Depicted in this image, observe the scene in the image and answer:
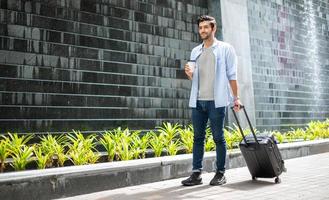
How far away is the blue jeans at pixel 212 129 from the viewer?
212 inches

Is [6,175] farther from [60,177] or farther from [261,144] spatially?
[261,144]

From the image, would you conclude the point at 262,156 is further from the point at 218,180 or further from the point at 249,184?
the point at 218,180

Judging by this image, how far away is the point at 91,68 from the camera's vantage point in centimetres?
714

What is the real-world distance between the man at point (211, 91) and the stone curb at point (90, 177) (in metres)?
0.56

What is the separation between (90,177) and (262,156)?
2.48 metres

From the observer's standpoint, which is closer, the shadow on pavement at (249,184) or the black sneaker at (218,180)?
the shadow on pavement at (249,184)

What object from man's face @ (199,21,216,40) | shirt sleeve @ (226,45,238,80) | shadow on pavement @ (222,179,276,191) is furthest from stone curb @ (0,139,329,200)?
man's face @ (199,21,216,40)

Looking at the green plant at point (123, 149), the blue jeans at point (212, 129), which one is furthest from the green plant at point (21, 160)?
the blue jeans at point (212, 129)

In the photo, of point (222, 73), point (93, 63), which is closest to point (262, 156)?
point (222, 73)

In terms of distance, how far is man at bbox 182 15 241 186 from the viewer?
538cm

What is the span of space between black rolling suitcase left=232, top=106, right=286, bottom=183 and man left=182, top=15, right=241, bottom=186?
34cm

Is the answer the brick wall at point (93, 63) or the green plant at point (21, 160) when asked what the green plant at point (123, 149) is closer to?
the brick wall at point (93, 63)

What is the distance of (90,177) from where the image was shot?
489cm

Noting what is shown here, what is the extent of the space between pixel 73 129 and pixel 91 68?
3.98 feet
